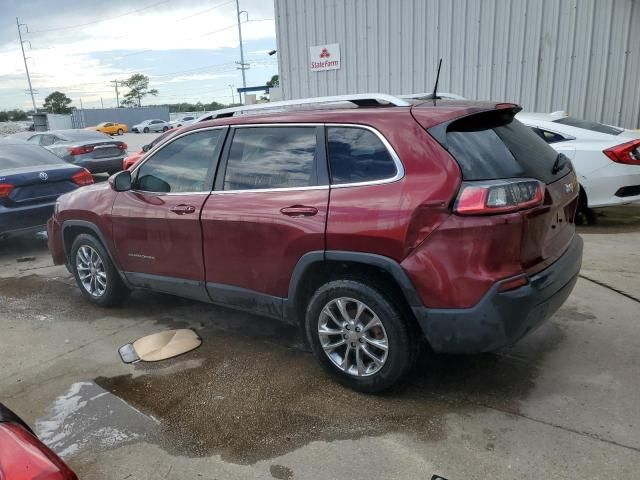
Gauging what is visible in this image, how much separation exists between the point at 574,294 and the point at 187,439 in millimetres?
3597

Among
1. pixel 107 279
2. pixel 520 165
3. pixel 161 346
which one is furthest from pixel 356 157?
pixel 107 279

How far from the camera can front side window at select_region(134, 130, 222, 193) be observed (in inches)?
154

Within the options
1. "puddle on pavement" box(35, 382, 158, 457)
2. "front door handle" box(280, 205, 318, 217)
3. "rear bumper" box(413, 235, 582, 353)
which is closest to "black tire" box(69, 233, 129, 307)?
"puddle on pavement" box(35, 382, 158, 457)

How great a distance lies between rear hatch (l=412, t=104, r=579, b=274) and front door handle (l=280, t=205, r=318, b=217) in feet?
2.69

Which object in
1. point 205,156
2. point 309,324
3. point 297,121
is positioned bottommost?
point 309,324

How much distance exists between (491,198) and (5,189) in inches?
254

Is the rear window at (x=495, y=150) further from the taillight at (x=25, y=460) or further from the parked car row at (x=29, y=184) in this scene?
the parked car row at (x=29, y=184)

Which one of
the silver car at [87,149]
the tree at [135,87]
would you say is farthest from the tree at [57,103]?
the silver car at [87,149]

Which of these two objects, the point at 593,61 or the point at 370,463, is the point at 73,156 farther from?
the point at 370,463

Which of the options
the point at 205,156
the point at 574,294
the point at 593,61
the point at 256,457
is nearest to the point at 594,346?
the point at 574,294

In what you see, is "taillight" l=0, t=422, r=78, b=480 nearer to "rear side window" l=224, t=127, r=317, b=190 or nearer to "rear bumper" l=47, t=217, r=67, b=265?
"rear side window" l=224, t=127, r=317, b=190

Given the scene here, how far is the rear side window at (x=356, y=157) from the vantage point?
3.03m

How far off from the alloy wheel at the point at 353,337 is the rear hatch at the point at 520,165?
928mm

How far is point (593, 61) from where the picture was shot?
973cm
